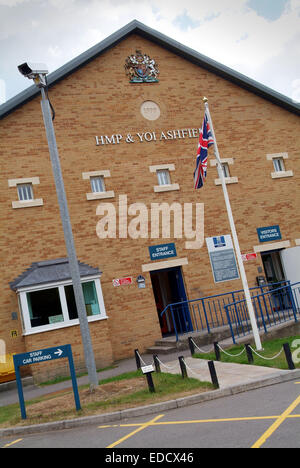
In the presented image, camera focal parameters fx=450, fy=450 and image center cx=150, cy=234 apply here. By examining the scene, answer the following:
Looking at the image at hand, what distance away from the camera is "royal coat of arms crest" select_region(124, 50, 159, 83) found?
17.4 metres

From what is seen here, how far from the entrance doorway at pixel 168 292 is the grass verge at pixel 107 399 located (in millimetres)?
6303

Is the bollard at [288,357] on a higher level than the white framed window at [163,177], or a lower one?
lower

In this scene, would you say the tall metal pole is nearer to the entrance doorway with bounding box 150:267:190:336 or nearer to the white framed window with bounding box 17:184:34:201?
the white framed window with bounding box 17:184:34:201

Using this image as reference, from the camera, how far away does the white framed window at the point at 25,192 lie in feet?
49.6

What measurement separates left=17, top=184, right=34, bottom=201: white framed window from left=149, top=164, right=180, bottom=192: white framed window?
4.45m

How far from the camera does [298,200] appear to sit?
1856cm

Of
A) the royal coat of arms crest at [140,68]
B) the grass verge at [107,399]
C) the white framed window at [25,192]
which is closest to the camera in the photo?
the grass verge at [107,399]

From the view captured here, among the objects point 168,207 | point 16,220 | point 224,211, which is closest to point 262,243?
point 224,211

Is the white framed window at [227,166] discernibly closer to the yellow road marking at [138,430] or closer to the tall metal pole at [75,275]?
the tall metal pole at [75,275]

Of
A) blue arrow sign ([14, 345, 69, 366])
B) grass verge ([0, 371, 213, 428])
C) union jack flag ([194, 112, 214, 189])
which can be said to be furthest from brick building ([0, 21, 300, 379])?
blue arrow sign ([14, 345, 69, 366])

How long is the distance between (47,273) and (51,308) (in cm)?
112

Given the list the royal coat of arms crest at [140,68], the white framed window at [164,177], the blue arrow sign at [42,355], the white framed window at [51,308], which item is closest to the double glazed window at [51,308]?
the white framed window at [51,308]

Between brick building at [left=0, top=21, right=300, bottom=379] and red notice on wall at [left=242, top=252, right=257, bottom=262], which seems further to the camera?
red notice on wall at [left=242, top=252, right=257, bottom=262]

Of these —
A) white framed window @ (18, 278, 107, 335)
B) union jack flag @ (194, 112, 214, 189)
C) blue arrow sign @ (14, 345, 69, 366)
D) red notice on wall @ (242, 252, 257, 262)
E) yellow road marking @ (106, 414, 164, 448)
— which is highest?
union jack flag @ (194, 112, 214, 189)
